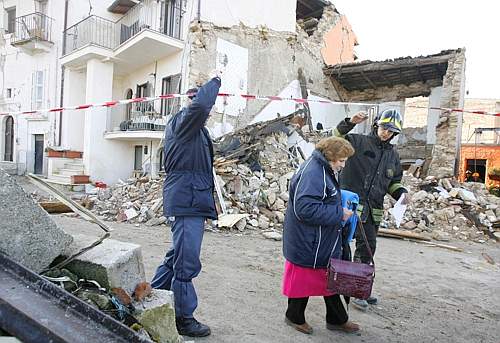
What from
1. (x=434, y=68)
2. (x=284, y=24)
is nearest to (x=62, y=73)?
(x=284, y=24)

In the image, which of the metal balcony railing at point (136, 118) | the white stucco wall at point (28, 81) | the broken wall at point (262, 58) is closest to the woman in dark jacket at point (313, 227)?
the broken wall at point (262, 58)

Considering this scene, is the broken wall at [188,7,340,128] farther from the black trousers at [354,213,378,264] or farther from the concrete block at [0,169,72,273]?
the concrete block at [0,169,72,273]

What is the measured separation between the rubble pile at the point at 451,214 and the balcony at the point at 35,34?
1600cm

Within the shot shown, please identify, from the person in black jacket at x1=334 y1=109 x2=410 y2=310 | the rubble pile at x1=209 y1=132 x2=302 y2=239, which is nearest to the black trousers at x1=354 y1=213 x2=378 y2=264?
the person in black jacket at x1=334 y1=109 x2=410 y2=310

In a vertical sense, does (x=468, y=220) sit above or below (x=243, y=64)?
below

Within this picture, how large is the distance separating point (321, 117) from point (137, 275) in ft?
53.8

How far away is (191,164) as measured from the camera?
266 cm

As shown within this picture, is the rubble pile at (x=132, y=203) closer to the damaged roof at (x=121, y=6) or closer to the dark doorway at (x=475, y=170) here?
the damaged roof at (x=121, y=6)

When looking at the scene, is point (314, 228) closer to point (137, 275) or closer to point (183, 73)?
point (137, 275)

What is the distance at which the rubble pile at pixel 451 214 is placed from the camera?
8719 millimetres

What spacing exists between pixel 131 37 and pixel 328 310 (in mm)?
13116

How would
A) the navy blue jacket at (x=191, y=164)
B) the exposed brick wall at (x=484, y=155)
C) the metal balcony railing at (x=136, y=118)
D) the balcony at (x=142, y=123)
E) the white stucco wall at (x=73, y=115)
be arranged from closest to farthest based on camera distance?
1. the navy blue jacket at (x=191, y=164)
2. the balcony at (x=142, y=123)
3. the metal balcony railing at (x=136, y=118)
4. the white stucco wall at (x=73, y=115)
5. the exposed brick wall at (x=484, y=155)

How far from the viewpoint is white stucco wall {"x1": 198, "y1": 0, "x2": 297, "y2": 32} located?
13.6 metres

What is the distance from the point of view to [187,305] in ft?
8.60
